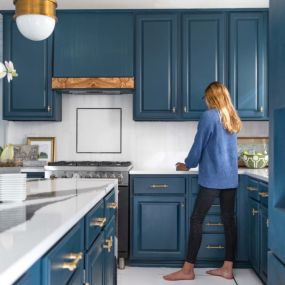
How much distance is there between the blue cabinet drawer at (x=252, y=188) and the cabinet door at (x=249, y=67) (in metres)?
0.73

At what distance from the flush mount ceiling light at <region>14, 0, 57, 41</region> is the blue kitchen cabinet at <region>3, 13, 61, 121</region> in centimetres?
210

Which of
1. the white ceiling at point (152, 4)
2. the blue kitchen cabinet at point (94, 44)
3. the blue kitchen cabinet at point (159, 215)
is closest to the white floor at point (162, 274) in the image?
the blue kitchen cabinet at point (159, 215)

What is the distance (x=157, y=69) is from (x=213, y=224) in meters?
1.50

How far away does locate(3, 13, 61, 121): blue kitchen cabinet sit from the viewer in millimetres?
4230

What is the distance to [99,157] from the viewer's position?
4496mm

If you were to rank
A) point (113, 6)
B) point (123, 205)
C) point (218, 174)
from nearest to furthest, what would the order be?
point (218, 174) → point (123, 205) → point (113, 6)

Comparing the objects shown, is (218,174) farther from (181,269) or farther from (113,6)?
(113,6)

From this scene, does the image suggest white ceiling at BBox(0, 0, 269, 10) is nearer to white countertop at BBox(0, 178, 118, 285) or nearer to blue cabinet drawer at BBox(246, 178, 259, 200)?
blue cabinet drawer at BBox(246, 178, 259, 200)

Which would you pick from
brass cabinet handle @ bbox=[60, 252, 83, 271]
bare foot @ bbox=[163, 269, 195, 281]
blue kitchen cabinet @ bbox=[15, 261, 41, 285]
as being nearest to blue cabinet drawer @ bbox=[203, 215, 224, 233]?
bare foot @ bbox=[163, 269, 195, 281]

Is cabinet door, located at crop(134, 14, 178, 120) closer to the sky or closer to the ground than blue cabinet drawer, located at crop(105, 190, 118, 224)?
closer to the sky

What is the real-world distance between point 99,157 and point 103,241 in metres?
2.35

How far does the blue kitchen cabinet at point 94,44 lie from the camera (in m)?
4.19

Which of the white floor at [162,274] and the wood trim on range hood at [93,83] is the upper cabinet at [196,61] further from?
the white floor at [162,274]

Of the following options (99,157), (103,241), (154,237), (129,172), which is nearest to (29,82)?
(99,157)
